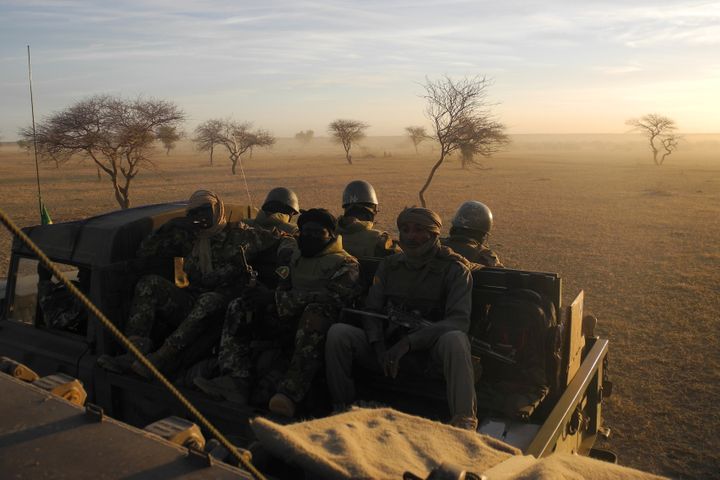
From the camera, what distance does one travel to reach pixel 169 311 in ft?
17.4

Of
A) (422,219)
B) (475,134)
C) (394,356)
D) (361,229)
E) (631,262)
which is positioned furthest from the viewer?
(475,134)

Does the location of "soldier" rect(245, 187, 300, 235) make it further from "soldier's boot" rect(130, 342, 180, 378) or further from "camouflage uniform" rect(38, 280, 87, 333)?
"soldier's boot" rect(130, 342, 180, 378)

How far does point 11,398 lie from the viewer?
8.79ft

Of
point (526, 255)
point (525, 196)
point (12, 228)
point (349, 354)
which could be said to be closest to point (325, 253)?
point (349, 354)

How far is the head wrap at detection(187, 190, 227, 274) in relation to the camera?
565cm

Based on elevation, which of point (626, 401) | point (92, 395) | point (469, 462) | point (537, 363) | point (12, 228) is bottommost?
point (626, 401)

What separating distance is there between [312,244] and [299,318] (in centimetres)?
60

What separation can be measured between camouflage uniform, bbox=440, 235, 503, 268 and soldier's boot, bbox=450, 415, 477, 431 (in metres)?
2.39

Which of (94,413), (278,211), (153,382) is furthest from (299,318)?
(278,211)

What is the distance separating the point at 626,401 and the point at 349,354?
3.89 metres

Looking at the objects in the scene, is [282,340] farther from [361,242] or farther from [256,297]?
[361,242]

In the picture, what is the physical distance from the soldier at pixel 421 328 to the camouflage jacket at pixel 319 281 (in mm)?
194

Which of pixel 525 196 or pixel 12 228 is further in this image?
pixel 525 196

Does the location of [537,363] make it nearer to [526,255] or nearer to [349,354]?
[349,354]
